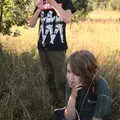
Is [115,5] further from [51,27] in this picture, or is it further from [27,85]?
[51,27]

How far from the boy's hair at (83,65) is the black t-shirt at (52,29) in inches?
88.2

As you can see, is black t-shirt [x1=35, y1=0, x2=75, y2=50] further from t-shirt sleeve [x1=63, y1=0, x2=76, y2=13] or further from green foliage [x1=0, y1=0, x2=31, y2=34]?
green foliage [x1=0, y1=0, x2=31, y2=34]

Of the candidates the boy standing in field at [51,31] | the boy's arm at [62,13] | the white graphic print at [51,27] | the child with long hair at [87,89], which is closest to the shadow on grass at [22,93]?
the boy standing in field at [51,31]

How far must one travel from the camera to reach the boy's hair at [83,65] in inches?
144

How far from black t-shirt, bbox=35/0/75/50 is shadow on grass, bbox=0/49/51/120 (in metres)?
0.70

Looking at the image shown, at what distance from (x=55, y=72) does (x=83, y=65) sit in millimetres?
2505

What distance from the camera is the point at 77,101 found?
3.83 meters

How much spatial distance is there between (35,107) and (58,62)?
64 centimetres

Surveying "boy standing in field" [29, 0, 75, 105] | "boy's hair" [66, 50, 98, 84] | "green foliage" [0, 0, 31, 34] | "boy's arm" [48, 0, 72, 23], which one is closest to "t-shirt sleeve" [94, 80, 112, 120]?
"boy's hair" [66, 50, 98, 84]

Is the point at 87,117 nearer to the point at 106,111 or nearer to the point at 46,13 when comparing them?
the point at 106,111

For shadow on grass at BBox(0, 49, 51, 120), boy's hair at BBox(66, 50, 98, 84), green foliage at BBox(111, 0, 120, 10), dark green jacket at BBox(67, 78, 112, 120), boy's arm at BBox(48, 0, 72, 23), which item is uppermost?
boy's arm at BBox(48, 0, 72, 23)

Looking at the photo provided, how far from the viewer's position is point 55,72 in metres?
6.15

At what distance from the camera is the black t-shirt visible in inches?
Answer: 233

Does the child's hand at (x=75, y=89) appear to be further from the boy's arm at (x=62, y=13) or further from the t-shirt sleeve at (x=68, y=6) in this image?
the t-shirt sleeve at (x=68, y=6)
